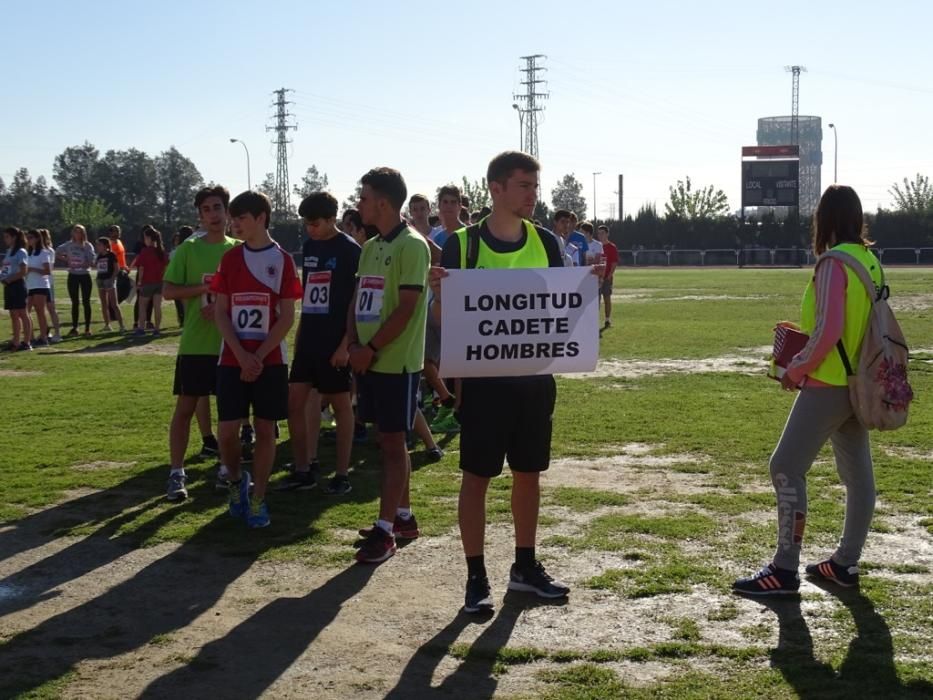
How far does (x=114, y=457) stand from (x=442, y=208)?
3381mm

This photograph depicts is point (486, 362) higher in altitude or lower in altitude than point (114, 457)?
higher

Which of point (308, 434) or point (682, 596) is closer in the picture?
point (682, 596)

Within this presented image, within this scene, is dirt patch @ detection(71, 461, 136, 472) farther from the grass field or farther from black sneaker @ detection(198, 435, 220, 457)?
black sneaker @ detection(198, 435, 220, 457)

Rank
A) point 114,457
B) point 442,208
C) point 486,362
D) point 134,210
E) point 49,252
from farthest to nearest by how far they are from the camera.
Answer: point 134,210 → point 49,252 → point 442,208 → point 114,457 → point 486,362

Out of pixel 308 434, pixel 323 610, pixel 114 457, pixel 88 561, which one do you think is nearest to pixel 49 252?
pixel 114 457

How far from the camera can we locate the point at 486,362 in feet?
17.4

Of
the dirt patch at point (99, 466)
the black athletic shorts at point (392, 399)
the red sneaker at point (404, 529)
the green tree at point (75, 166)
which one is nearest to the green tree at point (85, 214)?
the green tree at point (75, 166)

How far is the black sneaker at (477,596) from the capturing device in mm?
5316

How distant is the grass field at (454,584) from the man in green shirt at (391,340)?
1.30 feet

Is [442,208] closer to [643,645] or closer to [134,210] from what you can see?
[643,645]

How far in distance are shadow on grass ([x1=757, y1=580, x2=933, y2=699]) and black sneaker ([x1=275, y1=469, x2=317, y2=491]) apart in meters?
3.62

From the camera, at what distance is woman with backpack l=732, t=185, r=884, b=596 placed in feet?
17.7

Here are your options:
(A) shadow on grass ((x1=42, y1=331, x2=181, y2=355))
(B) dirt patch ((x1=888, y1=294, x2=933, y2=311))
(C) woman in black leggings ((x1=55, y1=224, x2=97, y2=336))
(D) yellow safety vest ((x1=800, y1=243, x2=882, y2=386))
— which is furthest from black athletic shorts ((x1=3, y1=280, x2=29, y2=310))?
(B) dirt patch ((x1=888, y1=294, x2=933, y2=311))

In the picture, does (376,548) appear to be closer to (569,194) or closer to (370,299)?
(370,299)
